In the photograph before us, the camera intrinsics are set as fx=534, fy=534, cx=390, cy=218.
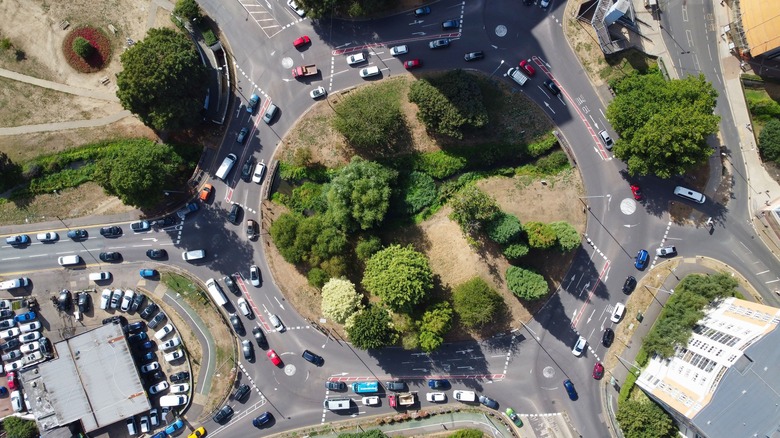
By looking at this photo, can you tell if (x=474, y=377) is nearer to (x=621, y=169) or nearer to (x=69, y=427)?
(x=621, y=169)

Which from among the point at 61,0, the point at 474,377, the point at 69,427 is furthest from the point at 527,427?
the point at 61,0

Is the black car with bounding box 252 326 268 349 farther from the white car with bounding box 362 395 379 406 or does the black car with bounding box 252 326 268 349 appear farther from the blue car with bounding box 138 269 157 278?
the blue car with bounding box 138 269 157 278

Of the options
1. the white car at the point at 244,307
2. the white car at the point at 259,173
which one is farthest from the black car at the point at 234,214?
the white car at the point at 244,307

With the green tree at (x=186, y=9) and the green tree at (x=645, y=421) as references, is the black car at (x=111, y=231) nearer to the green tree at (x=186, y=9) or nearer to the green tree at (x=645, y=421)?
the green tree at (x=186, y=9)

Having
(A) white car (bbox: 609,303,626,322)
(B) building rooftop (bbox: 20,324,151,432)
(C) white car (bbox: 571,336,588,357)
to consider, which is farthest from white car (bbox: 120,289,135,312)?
(A) white car (bbox: 609,303,626,322)

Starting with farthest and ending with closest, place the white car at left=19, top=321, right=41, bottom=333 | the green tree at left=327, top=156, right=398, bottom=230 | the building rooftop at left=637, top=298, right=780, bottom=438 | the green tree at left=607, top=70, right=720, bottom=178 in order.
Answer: the white car at left=19, top=321, right=41, bottom=333, the green tree at left=327, top=156, right=398, bottom=230, the green tree at left=607, top=70, right=720, bottom=178, the building rooftop at left=637, top=298, right=780, bottom=438

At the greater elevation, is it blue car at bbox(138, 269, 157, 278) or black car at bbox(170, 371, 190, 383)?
blue car at bbox(138, 269, 157, 278)
